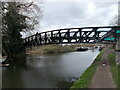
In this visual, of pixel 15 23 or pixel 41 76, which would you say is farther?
pixel 15 23

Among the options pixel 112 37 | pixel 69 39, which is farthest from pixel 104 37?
pixel 69 39

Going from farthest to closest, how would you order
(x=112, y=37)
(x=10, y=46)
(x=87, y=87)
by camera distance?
1. (x=10, y=46)
2. (x=112, y=37)
3. (x=87, y=87)

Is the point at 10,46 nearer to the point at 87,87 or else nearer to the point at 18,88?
the point at 18,88

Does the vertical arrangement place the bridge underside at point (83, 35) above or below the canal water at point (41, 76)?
above

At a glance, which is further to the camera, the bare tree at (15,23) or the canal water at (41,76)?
the bare tree at (15,23)

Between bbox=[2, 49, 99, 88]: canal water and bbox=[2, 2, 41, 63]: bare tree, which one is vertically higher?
bbox=[2, 2, 41, 63]: bare tree

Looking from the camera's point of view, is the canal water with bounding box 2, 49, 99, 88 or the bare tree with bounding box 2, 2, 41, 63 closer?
the canal water with bounding box 2, 49, 99, 88

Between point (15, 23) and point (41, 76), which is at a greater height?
point (15, 23)

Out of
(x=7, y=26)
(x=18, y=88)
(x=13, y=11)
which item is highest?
(x=13, y=11)

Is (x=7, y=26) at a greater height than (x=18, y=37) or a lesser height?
greater

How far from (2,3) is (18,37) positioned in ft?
18.7

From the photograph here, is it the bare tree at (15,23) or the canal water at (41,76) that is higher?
the bare tree at (15,23)

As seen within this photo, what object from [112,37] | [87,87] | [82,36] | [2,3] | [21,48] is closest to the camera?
[87,87]

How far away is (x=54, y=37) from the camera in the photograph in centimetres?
1927
